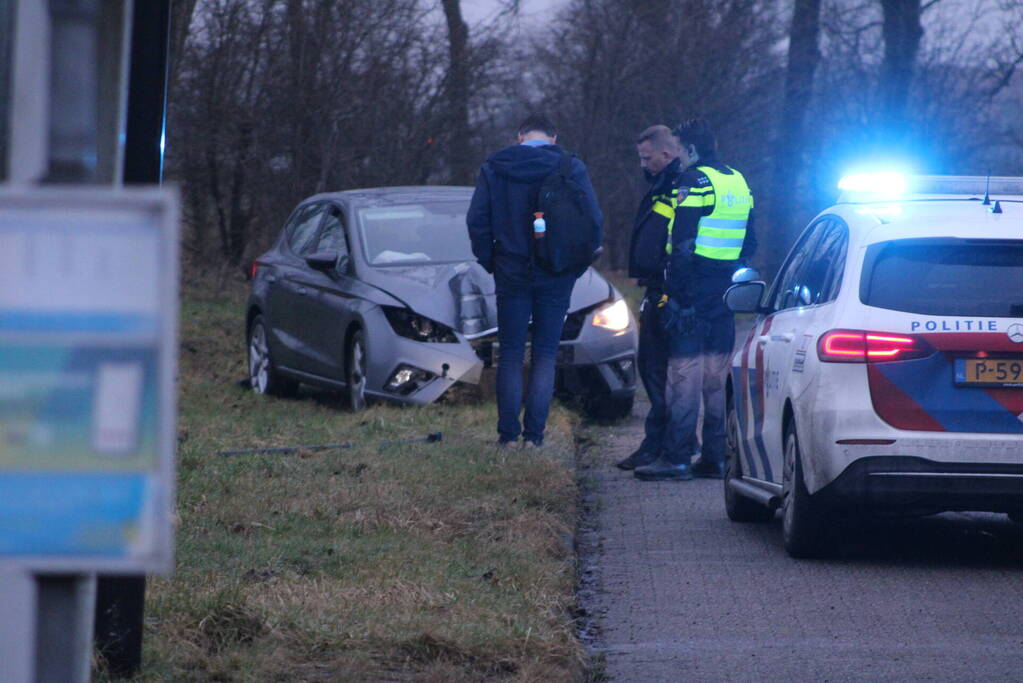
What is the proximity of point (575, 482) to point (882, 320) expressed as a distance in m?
2.78

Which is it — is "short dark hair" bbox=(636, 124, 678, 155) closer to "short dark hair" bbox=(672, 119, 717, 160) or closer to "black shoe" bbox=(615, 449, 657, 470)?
"short dark hair" bbox=(672, 119, 717, 160)

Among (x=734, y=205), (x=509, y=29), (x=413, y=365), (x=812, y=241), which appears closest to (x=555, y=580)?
(x=812, y=241)

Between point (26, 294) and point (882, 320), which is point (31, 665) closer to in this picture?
point (26, 294)

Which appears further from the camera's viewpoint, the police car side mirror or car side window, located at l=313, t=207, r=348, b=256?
car side window, located at l=313, t=207, r=348, b=256

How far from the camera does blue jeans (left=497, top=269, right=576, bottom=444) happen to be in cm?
938

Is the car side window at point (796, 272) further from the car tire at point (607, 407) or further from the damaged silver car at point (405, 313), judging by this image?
the car tire at point (607, 407)

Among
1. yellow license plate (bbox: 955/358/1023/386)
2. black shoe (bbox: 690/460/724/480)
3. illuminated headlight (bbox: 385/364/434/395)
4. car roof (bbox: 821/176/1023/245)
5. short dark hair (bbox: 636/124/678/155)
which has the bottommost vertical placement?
black shoe (bbox: 690/460/724/480)

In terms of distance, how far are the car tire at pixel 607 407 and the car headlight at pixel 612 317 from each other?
1.73ft

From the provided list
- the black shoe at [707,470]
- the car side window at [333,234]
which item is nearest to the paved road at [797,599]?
the black shoe at [707,470]

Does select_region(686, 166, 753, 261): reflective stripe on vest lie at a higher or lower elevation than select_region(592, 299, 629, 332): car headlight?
higher

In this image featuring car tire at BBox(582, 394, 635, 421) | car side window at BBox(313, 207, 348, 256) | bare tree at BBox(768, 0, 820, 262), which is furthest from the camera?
bare tree at BBox(768, 0, 820, 262)

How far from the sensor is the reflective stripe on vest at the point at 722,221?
29.9 ft

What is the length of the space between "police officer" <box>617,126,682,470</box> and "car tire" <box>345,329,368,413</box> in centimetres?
232

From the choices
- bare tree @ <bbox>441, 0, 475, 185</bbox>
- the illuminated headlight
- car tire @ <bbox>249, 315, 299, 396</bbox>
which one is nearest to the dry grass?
the illuminated headlight
